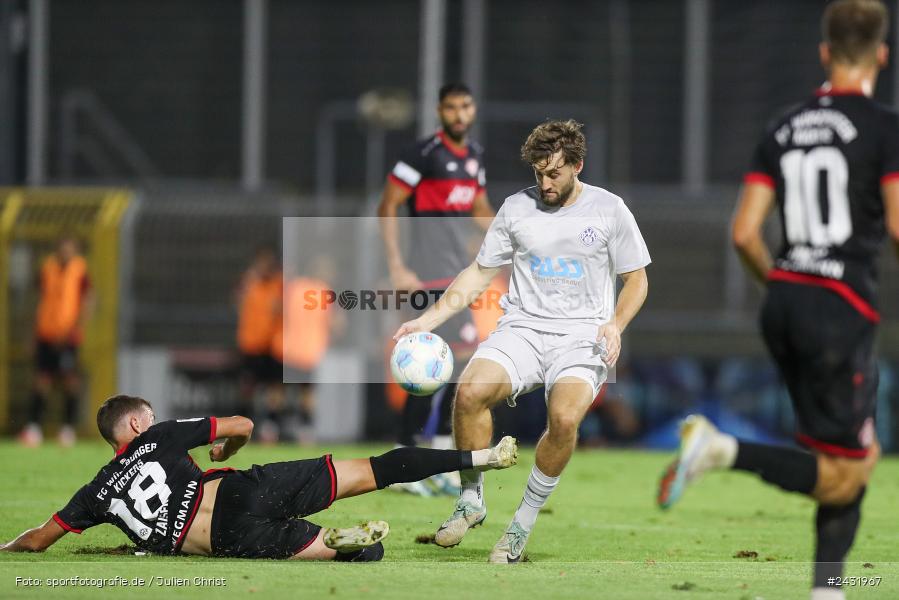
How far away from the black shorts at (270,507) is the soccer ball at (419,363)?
2.54ft

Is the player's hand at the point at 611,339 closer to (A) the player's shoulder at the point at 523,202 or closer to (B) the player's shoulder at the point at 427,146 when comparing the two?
(A) the player's shoulder at the point at 523,202

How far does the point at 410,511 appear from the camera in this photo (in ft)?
29.1

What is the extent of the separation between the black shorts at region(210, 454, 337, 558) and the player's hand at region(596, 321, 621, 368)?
4.49 ft

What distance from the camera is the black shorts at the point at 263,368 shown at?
53.0ft

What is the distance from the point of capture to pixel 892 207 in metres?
5.07

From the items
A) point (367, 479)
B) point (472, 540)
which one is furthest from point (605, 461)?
point (367, 479)

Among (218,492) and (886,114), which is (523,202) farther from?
(886,114)

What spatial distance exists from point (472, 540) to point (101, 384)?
9.68 meters

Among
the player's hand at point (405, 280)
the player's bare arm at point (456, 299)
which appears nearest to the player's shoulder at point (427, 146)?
→ the player's hand at point (405, 280)

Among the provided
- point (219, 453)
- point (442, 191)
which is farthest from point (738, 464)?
point (442, 191)

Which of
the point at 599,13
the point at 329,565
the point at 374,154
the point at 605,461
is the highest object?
the point at 599,13

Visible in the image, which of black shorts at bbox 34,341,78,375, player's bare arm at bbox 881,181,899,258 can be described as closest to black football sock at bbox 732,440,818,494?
player's bare arm at bbox 881,181,899,258

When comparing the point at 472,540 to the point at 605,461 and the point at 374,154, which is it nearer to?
the point at 605,461

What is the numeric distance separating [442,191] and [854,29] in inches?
191
